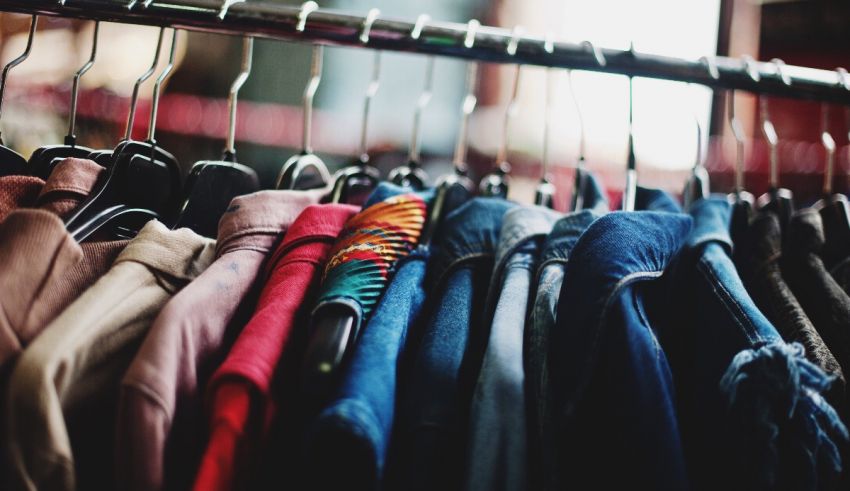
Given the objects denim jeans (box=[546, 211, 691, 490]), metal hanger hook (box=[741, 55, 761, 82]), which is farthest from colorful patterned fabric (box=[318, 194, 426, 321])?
metal hanger hook (box=[741, 55, 761, 82])

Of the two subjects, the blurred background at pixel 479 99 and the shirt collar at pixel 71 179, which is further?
the blurred background at pixel 479 99

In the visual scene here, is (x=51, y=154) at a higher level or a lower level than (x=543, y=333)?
higher

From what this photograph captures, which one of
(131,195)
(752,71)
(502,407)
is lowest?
(502,407)

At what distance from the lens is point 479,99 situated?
9.19 ft

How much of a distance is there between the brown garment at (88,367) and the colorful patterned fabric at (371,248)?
13 cm

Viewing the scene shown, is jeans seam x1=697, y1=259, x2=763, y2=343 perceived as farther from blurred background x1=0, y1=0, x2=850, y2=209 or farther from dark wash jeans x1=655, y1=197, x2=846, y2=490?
blurred background x1=0, y1=0, x2=850, y2=209

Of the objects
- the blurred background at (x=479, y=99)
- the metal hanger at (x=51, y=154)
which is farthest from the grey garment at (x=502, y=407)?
the blurred background at (x=479, y=99)

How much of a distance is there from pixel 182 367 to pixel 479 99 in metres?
2.55

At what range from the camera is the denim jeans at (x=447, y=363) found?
38 cm

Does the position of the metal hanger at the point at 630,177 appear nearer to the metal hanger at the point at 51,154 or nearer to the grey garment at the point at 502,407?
the grey garment at the point at 502,407

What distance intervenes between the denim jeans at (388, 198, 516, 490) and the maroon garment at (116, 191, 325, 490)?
140 mm

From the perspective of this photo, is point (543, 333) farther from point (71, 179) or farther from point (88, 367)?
point (71, 179)

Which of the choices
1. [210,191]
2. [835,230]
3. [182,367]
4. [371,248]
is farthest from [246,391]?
[835,230]

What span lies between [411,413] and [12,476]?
0.25 m
